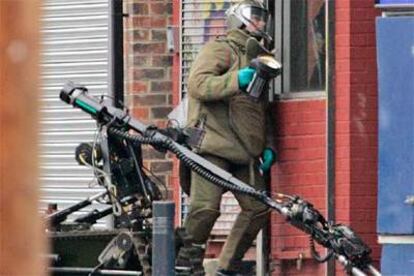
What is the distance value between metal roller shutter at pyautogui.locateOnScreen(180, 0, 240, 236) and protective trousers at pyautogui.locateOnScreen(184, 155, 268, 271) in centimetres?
109

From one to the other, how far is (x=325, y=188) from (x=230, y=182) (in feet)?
3.74

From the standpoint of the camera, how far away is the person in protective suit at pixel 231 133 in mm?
9820

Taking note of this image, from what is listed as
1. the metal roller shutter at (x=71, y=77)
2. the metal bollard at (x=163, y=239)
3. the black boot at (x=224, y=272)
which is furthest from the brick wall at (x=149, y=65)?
the metal bollard at (x=163, y=239)

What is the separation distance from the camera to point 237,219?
32.8ft

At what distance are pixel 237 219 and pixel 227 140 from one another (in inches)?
19.9

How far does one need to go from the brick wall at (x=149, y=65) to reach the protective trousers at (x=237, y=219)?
2.14 m

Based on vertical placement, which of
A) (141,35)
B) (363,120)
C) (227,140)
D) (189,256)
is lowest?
(189,256)


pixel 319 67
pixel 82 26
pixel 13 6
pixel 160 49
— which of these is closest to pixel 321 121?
pixel 319 67

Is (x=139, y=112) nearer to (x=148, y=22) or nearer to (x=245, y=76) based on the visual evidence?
(x=148, y=22)

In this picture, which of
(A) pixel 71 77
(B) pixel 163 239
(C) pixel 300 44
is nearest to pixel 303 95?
(C) pixel 300 44

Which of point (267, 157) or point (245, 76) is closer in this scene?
point (245, 76)

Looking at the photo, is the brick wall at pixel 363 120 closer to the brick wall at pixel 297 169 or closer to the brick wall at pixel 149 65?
the brick wall at pixel 297 169

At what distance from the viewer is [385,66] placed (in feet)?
30.1

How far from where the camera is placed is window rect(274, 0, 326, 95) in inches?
415
